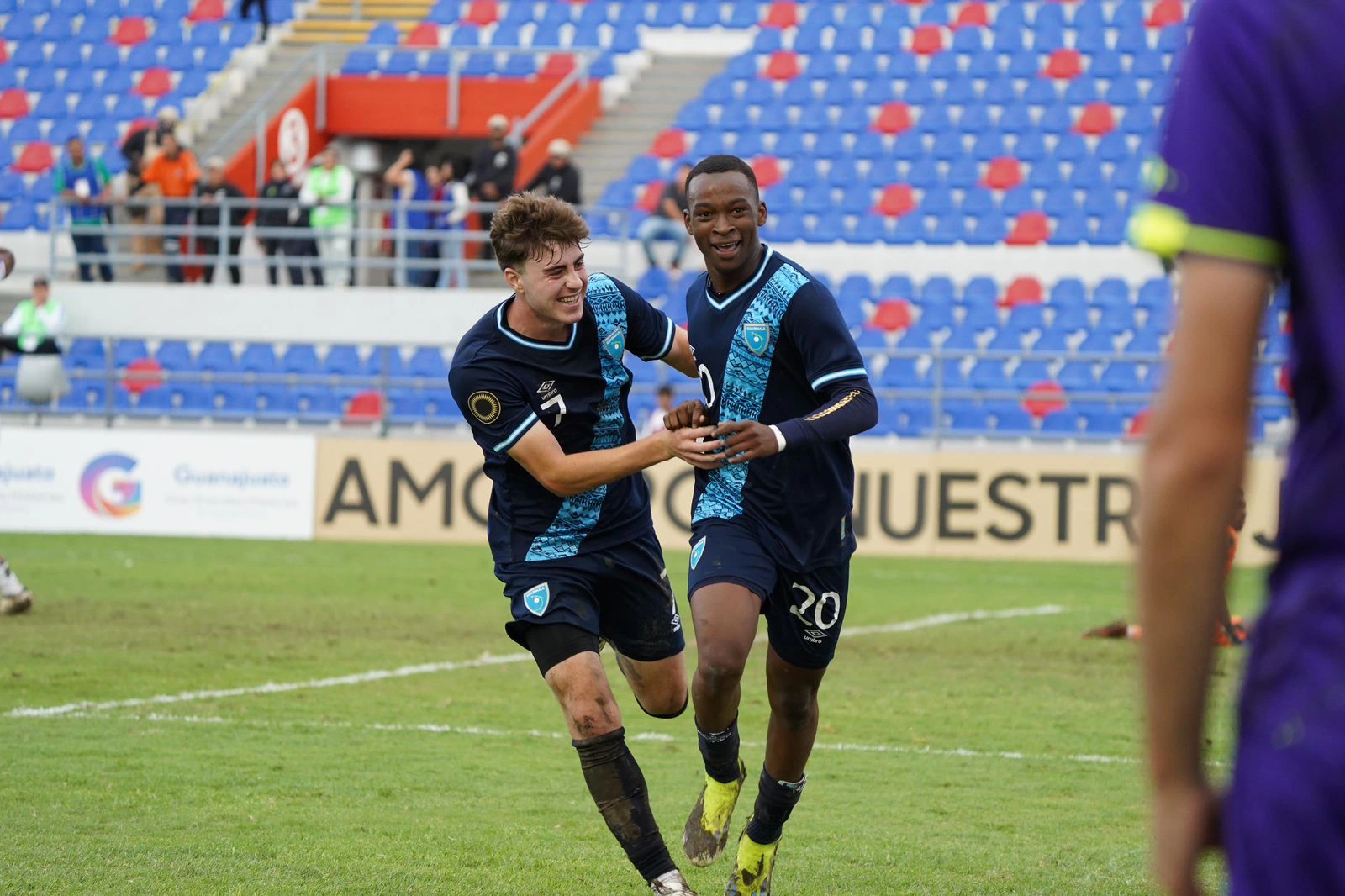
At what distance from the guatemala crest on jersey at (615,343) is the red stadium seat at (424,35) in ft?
85.2

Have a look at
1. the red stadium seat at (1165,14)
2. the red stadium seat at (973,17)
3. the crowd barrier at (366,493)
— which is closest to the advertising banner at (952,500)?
the crowd barrier at (366,493)

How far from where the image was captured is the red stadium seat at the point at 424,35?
31156 mm

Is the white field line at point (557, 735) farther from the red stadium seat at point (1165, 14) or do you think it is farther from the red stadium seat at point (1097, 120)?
the red stadium seat at point (1165, 14)

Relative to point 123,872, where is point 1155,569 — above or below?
above

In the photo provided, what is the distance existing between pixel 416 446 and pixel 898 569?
5.62m

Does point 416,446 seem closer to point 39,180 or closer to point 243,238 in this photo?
A: point 243,238

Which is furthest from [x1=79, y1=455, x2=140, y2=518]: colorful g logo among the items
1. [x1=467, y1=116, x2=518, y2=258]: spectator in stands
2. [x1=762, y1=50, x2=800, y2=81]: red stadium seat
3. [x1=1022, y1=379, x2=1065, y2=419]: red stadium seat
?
[x1=762, y1=50, x2=800, y2=81]: red stadium seat

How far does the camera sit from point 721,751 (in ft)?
20.2

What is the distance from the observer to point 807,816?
7.12m

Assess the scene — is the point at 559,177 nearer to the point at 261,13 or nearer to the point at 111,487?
the point at 111,487

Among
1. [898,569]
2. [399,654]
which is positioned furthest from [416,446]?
[399,654]

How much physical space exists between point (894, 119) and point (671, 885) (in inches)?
893

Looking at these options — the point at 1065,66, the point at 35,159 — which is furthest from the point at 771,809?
the point at 35,159

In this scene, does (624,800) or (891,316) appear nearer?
(624,800)
